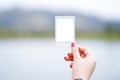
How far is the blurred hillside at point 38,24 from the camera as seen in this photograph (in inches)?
45.2

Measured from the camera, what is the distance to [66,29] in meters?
0.87

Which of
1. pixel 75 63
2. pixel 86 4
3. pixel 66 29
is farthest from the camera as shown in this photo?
pixel 86 4

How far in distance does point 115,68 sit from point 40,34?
0.49 metres

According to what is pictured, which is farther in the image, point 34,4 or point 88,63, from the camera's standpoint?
point 34,4

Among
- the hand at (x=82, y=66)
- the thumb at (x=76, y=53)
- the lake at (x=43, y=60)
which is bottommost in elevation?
the lake at (x=43, y=60)

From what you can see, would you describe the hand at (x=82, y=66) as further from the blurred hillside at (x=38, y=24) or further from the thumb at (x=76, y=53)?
the blurred hillside at (x=38, y=24)

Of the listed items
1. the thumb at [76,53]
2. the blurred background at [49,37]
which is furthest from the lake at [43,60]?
the thumb at [76,53]

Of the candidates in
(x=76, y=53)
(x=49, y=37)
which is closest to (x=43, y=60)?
(x=49, y=37)

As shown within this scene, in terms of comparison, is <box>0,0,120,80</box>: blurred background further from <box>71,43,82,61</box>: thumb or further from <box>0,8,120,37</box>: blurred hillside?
<box>71,43,82,61</box>: thumb

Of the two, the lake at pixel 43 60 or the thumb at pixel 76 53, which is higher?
the thumb at pixel 76 53

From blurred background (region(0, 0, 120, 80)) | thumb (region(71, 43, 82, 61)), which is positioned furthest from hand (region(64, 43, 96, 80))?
blurred background (region(0, 0, 120, 80))

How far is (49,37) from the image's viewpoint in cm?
115

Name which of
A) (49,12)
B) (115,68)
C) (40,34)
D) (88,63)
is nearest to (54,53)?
(40,34)

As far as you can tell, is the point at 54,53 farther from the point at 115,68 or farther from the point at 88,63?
the point at 88,63
